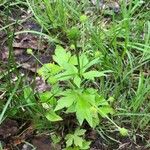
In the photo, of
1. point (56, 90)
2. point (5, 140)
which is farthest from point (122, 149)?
point (5, 140)

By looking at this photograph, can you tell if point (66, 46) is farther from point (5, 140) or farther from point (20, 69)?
point (5, 140)

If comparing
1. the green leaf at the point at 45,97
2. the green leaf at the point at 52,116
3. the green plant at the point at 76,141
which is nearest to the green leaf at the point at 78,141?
the green plant at the point at 76,141

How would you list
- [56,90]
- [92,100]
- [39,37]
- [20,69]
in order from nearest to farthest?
[92,100]
[56,90]
[20,69]
[39,37]

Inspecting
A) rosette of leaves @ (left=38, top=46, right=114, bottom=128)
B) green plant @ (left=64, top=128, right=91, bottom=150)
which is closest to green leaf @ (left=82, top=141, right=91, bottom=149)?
green plant @ (left=64, top=128, right=91, bottom=150)

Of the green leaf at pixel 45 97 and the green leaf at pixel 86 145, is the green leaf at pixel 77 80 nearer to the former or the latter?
the green leaf at pixel 45 97

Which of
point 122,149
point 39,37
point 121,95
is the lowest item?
point 122,149

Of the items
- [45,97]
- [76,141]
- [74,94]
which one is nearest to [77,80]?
[74,94]

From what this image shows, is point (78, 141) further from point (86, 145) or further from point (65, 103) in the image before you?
point (65, 103)

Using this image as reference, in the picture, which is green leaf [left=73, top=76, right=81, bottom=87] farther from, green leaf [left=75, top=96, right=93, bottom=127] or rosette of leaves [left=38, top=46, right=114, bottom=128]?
green leaf [left=75, top=96, right=93, bottom=127]
